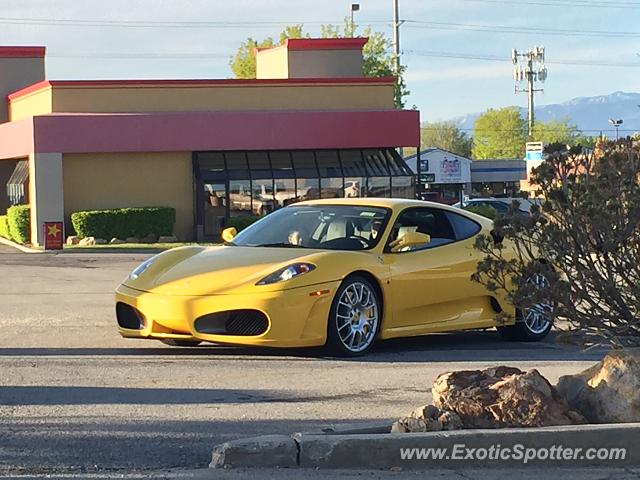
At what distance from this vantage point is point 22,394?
769 cm

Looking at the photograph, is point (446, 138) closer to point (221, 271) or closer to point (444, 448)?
point (221, 271)

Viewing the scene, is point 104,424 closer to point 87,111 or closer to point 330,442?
point 330,442

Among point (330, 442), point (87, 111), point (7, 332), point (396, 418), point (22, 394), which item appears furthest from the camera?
point (87, 111)

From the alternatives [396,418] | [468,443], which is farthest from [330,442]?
[396,418]

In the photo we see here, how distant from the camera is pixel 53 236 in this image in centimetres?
2984

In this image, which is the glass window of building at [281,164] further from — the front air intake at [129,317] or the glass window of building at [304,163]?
the front air intake at [129,317]

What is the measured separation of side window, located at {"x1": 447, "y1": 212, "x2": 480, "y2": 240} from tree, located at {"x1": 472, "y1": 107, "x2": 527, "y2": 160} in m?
121

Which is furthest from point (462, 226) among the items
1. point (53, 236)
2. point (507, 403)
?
point (53, 236)

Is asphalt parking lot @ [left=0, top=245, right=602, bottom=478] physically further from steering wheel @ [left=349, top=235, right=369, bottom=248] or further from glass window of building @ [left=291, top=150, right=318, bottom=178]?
glass window of building @ [left=291, top=150, right=318, bottom=178]

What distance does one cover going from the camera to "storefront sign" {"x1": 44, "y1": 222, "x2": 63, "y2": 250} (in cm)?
2984

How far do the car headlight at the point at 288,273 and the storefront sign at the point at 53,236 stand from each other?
21.6m

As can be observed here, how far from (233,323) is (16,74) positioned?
3546cm

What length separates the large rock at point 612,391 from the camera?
632cm

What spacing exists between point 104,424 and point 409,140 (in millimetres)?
30966
